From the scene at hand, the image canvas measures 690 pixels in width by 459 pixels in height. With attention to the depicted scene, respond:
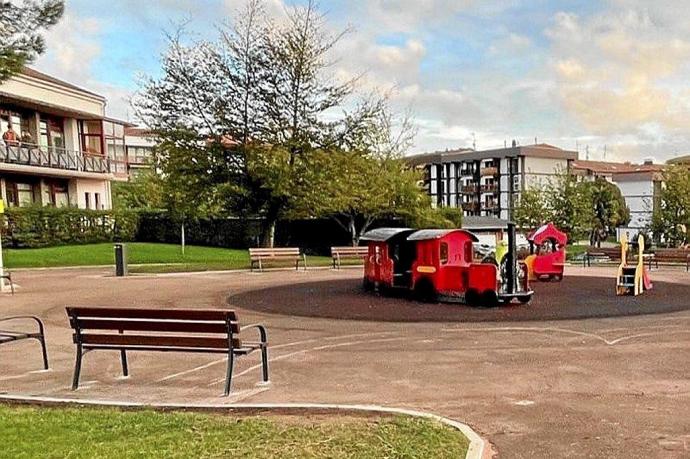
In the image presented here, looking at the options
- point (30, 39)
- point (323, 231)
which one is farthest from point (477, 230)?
point (30, 39)

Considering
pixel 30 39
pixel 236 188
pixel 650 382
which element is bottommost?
pixel 650 382

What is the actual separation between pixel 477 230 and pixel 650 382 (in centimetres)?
5089

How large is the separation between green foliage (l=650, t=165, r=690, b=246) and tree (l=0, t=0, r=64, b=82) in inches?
1619

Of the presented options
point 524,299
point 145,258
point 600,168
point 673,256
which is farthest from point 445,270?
point 600,168

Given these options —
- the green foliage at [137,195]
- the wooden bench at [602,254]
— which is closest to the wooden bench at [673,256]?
the wooden bench at [602,254]

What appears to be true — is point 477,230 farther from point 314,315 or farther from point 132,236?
point 314,315

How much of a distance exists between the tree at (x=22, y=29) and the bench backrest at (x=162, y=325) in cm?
1221

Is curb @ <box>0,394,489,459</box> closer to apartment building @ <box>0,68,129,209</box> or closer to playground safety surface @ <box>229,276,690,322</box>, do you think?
playground safety surface @ <box>229,276,690,322</box>

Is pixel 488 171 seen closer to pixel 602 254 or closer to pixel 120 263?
pixel 602 254

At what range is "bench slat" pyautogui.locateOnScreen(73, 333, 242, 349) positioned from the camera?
688 cm

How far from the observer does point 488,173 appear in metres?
91.2

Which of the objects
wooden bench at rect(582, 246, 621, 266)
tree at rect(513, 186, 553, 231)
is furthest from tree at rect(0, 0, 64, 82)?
tree at rect(513, 186, 553, 231)

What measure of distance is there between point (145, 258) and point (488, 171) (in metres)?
69.0

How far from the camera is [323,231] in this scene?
36906 millimetres
